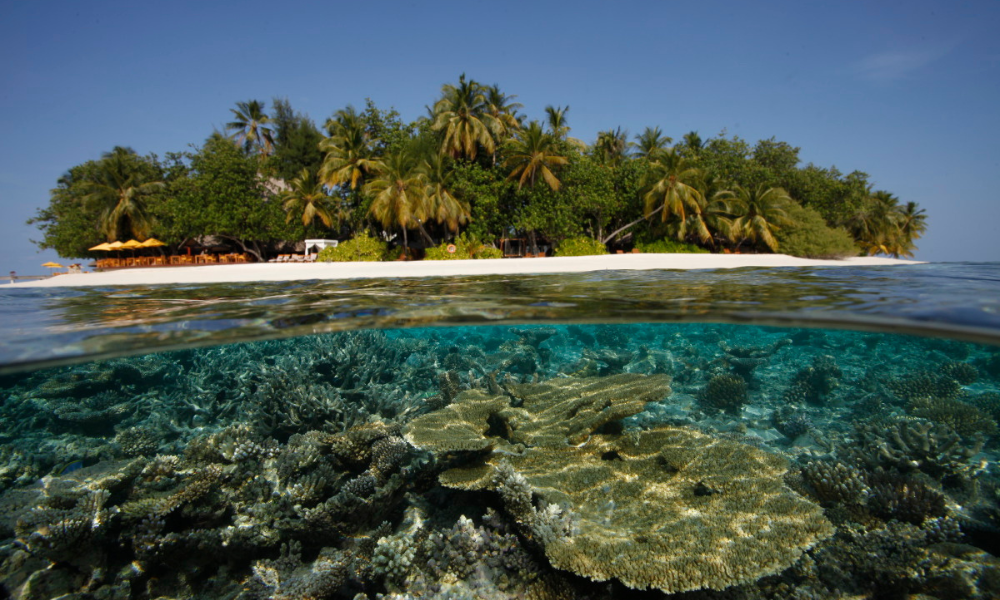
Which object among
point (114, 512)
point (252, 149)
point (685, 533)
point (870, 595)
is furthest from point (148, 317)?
point (252, 149)

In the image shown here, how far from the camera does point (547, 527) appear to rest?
193 inches

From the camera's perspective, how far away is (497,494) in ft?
18.4

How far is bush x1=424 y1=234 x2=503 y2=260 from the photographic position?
26.9 metres

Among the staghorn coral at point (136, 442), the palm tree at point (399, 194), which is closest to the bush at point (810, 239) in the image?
the palm tree at point (399, 194)

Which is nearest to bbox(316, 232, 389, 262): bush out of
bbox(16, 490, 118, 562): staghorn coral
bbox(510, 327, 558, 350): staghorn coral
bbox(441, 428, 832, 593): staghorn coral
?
bbox(510, 327, 558, 350): staghorn coral

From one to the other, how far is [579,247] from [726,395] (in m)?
20.1

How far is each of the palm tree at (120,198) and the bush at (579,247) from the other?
3226 cm

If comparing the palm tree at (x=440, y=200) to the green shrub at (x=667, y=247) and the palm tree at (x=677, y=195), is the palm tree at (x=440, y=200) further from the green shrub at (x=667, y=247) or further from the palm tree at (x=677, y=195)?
the green shrub at (x=667, y=247)

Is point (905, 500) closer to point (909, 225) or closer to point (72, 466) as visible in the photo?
point (72, 466)

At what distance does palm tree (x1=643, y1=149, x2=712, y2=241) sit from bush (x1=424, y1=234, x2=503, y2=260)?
11.0 meters

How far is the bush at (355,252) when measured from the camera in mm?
27641

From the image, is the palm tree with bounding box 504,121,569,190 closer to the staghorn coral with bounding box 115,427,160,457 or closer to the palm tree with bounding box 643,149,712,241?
the palm tree with bounding box 643,149,712,241

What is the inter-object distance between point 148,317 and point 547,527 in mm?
5779

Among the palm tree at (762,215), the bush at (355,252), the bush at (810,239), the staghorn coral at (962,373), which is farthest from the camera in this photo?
the palm tree at (762,215)
